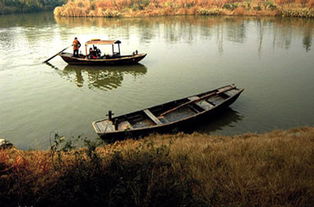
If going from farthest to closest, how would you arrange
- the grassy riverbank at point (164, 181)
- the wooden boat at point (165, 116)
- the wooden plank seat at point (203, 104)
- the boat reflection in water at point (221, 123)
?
the wooden plank seat at point (203, 104) < the boat reflection in water at point (221, 123) < the wooden boat at point (165, 116) < the grassy riverbank at point (164, 181)

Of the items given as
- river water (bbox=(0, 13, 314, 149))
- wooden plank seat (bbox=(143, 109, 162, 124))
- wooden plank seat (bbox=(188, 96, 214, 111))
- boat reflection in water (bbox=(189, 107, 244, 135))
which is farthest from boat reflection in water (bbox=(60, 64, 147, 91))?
boat reflection in water (bbox=(189, 107, 244, 135))

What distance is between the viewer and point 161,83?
16172 mm

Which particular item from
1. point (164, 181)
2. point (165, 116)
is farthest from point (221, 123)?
point (164, 181)

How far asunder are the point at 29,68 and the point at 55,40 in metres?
12.4

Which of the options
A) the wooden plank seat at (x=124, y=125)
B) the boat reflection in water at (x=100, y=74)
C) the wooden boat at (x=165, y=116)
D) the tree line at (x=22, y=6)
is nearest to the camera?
the wooden boat at (x=165, y=116)

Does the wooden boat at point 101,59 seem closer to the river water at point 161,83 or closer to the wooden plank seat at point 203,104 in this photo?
the river water at point 161,83

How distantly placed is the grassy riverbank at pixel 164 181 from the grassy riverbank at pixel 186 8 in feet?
143

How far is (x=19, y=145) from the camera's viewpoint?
10.2 meters

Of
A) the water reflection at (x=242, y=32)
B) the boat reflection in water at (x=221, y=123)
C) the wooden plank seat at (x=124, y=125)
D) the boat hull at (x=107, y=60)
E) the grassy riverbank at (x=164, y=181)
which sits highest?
the water reflection at (x=242, y=32)

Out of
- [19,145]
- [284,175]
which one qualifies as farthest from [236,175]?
[19,145]

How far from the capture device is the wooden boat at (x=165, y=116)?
31.1 ft

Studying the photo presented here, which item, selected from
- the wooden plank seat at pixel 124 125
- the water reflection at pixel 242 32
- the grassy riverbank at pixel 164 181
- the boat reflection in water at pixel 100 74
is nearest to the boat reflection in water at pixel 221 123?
the wooden plank seat at pixel 124 125

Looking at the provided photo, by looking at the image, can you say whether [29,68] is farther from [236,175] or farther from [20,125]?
[236,175]

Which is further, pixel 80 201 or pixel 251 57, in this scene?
pixel 251 57
